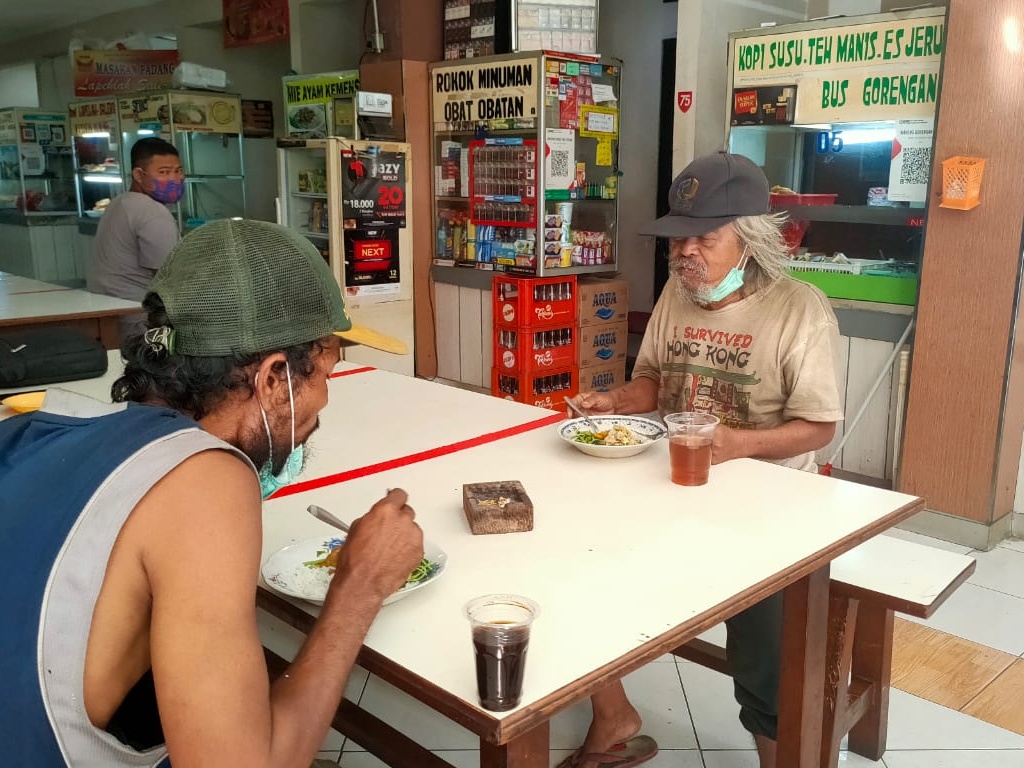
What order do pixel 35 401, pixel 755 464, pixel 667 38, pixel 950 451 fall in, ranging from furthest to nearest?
1. pixel 667 38
2. pixel 950 451
3. pixel 35 401
4. pixel 755 464

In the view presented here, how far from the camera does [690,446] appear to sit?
1899mm

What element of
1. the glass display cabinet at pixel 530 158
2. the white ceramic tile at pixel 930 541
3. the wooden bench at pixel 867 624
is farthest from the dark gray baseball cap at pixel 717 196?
the glass display cabinet at pixel 530 158

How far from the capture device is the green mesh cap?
1.26m

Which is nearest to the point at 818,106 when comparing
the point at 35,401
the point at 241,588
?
the point at 35,401

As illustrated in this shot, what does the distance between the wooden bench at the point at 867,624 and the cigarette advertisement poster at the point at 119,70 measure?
31.2 ft

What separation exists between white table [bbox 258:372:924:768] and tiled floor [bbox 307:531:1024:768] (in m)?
0.58

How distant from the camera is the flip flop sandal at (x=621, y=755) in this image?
2.34 metres

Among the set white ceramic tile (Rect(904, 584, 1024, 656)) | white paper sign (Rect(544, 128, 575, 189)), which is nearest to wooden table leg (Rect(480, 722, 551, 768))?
white ceramic tile (Rect(904, 584, 1024, 656))

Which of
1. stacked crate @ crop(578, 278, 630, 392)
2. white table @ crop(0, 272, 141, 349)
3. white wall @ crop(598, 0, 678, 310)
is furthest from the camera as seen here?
white wall @ crop(598, 0, 678, 310)

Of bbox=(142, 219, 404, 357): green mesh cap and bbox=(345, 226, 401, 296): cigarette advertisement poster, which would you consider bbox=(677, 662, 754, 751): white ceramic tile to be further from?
bbox=(345, 226, 401, 296): cigarette advertisement poster

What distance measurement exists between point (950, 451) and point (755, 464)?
2.11 metres

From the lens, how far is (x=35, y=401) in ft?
8.78

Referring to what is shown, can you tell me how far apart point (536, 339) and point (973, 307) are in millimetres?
2532

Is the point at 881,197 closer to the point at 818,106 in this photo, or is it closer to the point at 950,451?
the point at 818,106
